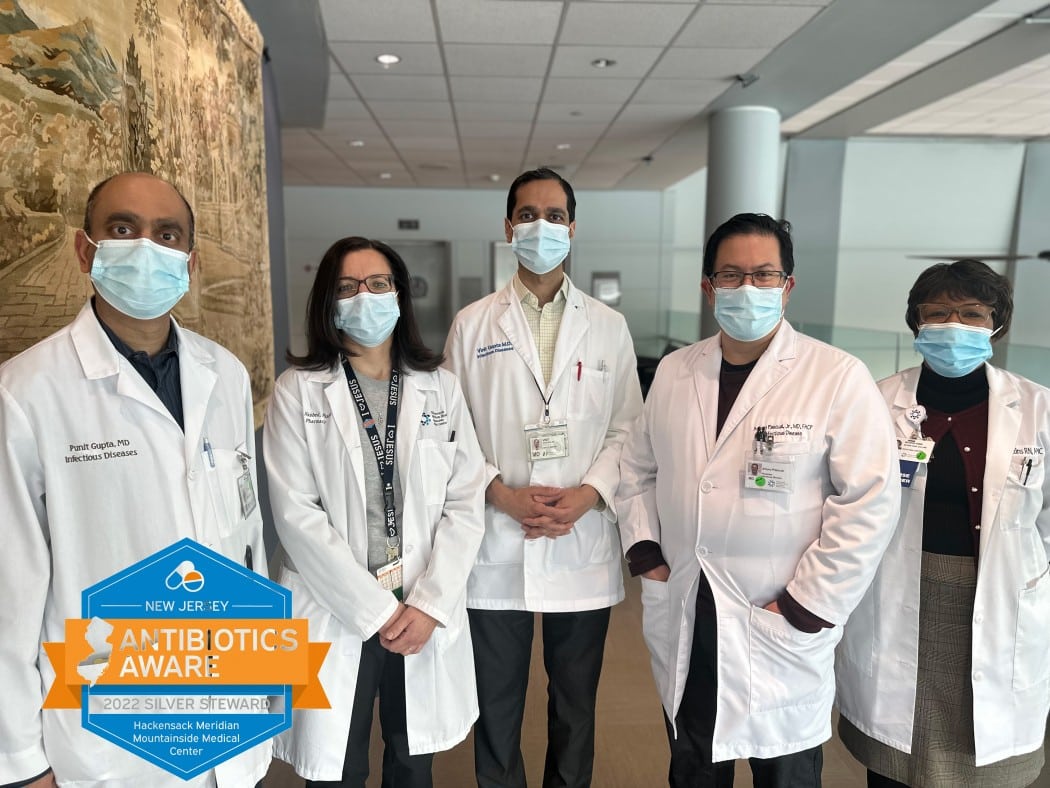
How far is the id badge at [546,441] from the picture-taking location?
1932 mm

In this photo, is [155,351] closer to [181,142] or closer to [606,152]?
[181,142]

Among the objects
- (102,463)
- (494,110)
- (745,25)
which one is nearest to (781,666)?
(102,463)

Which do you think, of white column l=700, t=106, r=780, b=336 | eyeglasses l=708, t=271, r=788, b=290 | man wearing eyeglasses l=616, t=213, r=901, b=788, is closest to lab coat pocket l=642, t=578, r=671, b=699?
man wearing eyeglasses l=616, t=213, r=901, b=788

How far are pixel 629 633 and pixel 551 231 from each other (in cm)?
228

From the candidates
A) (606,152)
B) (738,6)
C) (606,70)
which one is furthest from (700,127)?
(738,6)

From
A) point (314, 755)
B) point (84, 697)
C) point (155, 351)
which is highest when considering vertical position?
point (155, 351)

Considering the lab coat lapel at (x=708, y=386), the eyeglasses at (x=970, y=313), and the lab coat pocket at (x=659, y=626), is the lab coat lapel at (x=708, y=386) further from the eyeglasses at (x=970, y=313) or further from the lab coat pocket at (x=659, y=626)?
the eyeglasses at (x=970, y=313)

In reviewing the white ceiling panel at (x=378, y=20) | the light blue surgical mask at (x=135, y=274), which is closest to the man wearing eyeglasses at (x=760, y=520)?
the light blue surgical mask at (x=135, y=274)

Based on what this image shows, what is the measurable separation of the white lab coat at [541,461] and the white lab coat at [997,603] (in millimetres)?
726

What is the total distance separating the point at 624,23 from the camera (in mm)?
4023

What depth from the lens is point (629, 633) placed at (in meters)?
3.42

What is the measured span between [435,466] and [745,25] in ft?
12.2

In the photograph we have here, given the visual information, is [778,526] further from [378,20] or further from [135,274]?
[378,20]

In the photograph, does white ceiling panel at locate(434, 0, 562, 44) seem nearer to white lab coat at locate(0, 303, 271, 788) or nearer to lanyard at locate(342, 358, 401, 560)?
lanyard at locate(342, 358, 401, 560)
